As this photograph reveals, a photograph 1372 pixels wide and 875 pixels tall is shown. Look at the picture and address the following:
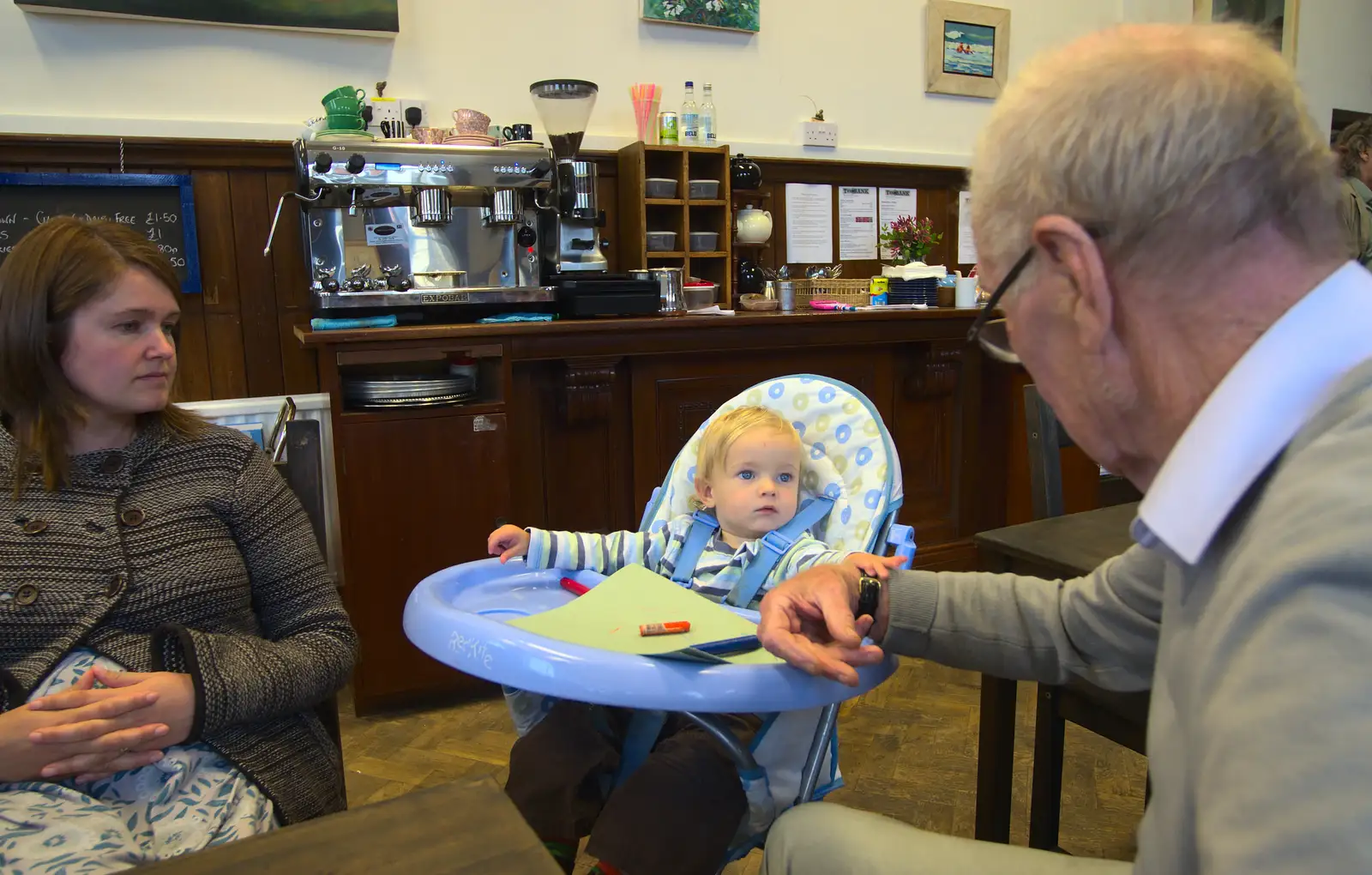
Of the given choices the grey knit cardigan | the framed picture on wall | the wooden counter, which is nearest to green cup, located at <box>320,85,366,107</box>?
the wooden counter

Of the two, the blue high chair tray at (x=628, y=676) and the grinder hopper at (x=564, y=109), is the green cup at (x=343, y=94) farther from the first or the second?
the blue high chair tray at (x=628, y=676)

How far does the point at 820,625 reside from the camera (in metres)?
1.12

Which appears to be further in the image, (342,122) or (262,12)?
(262,12)

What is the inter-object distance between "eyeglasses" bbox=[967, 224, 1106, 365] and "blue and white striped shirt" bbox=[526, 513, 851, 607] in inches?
26.1

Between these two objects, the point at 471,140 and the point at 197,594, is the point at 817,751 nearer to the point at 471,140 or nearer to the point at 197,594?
the point at 197,594

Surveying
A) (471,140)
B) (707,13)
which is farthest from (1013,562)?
(707,13)

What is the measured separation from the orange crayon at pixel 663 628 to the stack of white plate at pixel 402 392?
1457 mm

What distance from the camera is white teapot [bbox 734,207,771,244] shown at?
3.42 meters

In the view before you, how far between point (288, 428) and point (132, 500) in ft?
1.61

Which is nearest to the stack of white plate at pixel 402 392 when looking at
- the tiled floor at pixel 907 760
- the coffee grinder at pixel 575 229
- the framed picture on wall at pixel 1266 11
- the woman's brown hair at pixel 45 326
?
the coffee grinder at pixel 575 229

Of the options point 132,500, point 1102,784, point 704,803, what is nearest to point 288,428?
point 132,500

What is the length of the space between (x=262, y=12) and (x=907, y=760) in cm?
281

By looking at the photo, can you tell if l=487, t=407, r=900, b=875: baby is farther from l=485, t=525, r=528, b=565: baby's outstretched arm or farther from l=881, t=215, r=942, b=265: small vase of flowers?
l=881, t=215, r=942, b=265: small vase of flowers

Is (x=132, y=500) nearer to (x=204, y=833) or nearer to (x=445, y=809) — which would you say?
(x=204, y=833)
